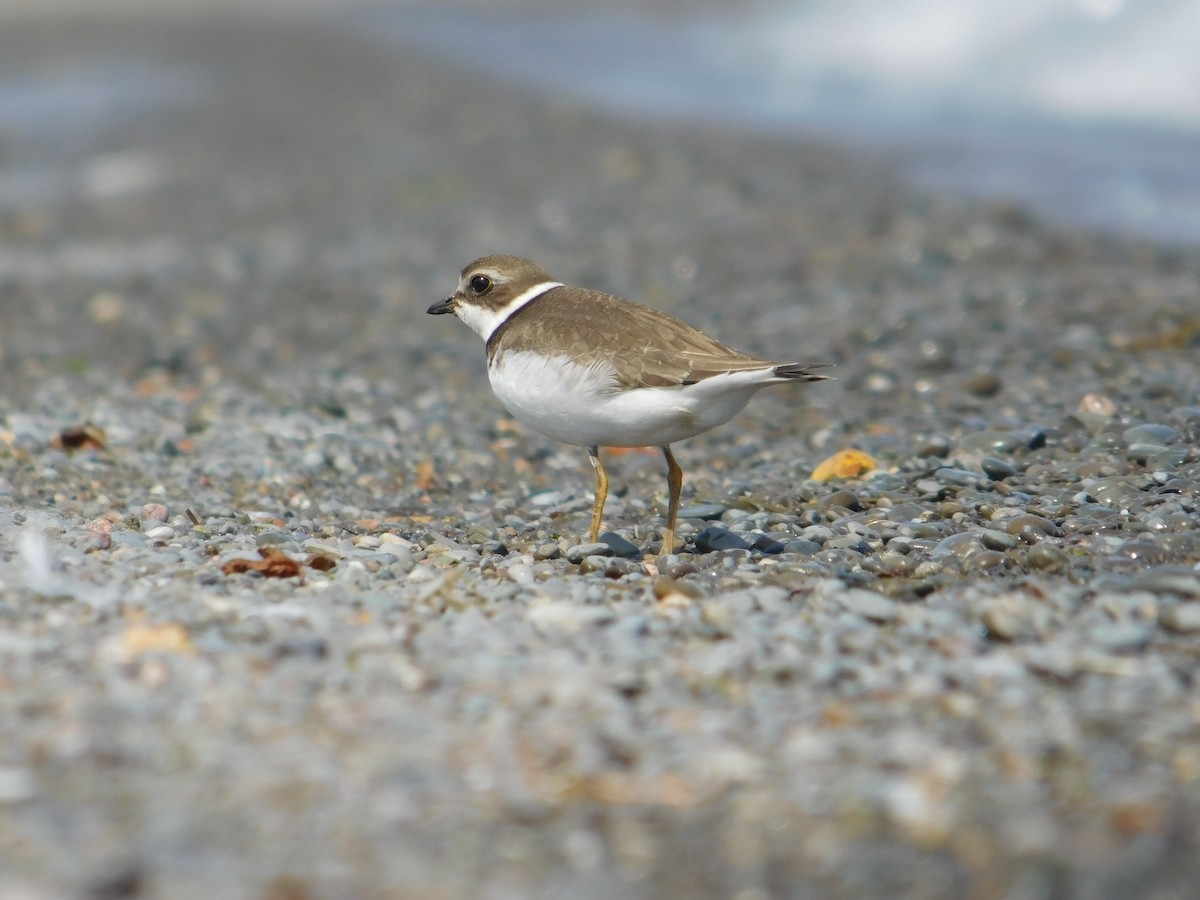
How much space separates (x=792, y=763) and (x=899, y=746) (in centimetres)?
30

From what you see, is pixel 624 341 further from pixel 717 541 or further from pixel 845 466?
pixel 845 466

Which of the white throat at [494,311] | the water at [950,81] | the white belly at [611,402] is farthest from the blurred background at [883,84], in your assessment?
the white belly at [611,402]

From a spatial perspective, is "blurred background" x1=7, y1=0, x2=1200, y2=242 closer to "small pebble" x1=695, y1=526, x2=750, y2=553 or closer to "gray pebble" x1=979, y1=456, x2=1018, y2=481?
"gray pebble" x1=979, y1=456, x2=1018, y2=481

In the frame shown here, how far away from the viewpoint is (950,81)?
698 inches

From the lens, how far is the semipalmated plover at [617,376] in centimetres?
502

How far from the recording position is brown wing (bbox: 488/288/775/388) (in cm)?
504

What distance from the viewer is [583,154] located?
14203 millimetres

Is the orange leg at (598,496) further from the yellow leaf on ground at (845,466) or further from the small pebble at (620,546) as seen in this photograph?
the yellow leaf on ground at (845,466)

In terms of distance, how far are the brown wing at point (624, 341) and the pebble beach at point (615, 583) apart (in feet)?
2.47

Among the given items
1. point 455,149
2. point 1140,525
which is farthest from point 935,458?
point 455,149

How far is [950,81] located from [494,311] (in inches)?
534

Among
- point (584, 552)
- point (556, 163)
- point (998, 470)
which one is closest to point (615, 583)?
point (584, 552)

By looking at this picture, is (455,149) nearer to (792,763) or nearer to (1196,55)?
(1196,55)

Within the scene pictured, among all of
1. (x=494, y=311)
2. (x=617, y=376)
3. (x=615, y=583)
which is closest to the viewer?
(x=615, y=583)
